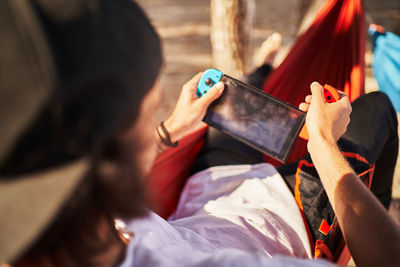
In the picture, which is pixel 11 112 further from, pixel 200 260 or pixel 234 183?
pixel 234 183

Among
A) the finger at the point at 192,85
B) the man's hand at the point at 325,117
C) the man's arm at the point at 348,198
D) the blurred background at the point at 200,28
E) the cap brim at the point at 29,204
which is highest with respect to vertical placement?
the cap brim at the point at 29,204

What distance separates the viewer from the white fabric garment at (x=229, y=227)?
441mm

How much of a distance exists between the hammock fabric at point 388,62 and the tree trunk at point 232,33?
67 cm

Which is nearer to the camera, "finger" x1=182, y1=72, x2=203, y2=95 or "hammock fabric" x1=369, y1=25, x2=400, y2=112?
"finger" x1=182, y1=72, x2=203, y2=95

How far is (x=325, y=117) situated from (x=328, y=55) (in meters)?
0.61

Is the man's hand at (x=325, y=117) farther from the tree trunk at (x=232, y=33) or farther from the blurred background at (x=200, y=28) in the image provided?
the blurred background at (x=200, y=28)

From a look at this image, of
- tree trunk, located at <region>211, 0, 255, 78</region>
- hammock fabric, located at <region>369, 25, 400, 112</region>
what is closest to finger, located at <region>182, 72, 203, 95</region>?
tree trunk, located at <region>211, 0, 255, 78</region>

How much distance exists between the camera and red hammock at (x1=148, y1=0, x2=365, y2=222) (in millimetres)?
1004

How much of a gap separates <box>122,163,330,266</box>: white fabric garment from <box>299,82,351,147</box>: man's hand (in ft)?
0.77

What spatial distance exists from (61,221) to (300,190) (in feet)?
2.18

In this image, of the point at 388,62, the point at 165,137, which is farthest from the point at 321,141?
the point at 388,62

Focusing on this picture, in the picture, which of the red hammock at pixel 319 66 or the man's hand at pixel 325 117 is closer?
the man's hand at pixel 325 117

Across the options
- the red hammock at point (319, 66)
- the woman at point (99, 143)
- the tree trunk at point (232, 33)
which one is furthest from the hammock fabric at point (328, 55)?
the woman at point (99, 143)

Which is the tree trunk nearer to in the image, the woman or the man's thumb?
the man's thumb
